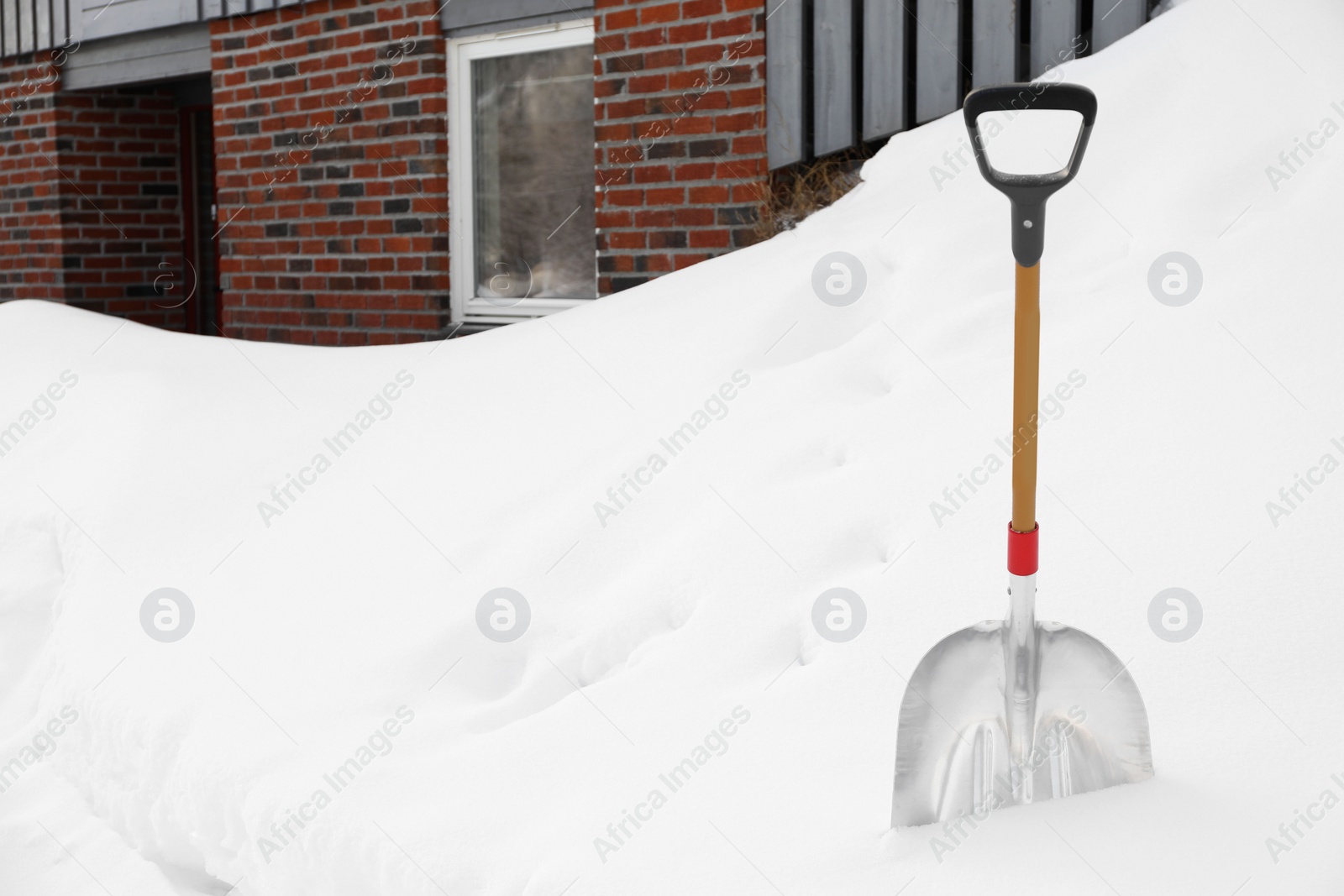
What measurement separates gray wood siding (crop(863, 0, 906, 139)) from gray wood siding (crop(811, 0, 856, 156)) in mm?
50

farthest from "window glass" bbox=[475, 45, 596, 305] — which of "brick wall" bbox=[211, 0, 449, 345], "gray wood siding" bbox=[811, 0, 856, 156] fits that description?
"gray wood siding" bbox=[811, 0, 856, 156]

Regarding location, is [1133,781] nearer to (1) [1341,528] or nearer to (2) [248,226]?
(1) [1341,528]

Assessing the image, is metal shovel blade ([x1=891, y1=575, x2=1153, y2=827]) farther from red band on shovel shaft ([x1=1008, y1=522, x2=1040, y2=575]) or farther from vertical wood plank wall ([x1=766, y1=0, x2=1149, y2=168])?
vertical wood plank wall ([x1=766, y1=0, x2=1149, y2=168])

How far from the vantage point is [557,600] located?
84.3 inches

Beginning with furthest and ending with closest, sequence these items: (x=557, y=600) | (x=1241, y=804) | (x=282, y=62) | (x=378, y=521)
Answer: (x=282, y=62), (x=378, y=521), (x=557, y=600), (x=1241, y=804)

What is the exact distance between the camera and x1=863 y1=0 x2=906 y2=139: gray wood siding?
12.2 ft

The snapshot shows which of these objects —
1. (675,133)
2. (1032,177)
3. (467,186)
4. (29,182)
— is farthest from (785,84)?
(29,182)

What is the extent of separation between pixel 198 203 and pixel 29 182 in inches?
37.0

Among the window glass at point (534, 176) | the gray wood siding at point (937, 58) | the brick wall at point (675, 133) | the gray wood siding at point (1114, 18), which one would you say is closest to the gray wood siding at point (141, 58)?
the window glass at point (534, 176)

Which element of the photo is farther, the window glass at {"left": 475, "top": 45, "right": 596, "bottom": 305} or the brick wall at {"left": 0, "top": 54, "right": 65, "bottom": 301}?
the brick wall at {"left": 0, "top": 54, "right": 65, "bottom": 301}

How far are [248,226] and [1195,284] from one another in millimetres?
4692

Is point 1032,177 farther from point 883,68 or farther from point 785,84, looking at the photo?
point 785,84

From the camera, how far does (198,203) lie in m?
7.07

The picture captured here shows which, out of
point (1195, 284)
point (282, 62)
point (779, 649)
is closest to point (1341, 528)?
point (1195, 284)
